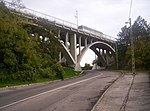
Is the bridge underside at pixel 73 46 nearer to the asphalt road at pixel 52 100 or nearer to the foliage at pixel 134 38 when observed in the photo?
the foliage at pixel 134 38

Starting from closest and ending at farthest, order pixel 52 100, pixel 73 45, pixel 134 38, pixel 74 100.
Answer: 1. pixel 74 100
2. pixel 52 100
3. pixel 73 45
4. pixel 134 38

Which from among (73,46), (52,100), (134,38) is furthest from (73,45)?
(52,100)

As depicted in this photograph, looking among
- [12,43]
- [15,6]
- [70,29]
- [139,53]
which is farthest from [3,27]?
[139,53]

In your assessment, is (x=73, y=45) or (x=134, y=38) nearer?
(x=73, y=45)

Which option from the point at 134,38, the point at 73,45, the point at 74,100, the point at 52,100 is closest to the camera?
the point at 74,100

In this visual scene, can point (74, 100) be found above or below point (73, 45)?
below

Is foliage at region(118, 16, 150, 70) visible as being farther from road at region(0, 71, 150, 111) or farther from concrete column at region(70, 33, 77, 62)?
road at region(0, 71, 150, 111)

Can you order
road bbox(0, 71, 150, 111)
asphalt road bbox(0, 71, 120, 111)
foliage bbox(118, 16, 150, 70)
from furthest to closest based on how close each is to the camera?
foliage bbox(118, 16, 150, 70)
asphalt road bbox(0, 71, 120, 111)
road bbox(0, 71, 150, 111)

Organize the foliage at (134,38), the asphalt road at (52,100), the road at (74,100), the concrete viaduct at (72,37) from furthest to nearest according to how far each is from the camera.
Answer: the foliage at (134,38)
the concrete viaduct at (72,37)
the asphalt road at (52,100)
the road at (74,100)

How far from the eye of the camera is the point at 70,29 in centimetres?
6588

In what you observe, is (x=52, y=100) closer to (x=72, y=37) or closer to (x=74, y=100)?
(x=74, y=100)

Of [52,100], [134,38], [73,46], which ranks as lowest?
[52,100]

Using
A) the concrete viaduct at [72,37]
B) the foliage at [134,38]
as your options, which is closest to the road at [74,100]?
the concrete viaduct at [72,37]

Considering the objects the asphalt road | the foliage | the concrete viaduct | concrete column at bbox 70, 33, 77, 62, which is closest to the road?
the asphalt road
